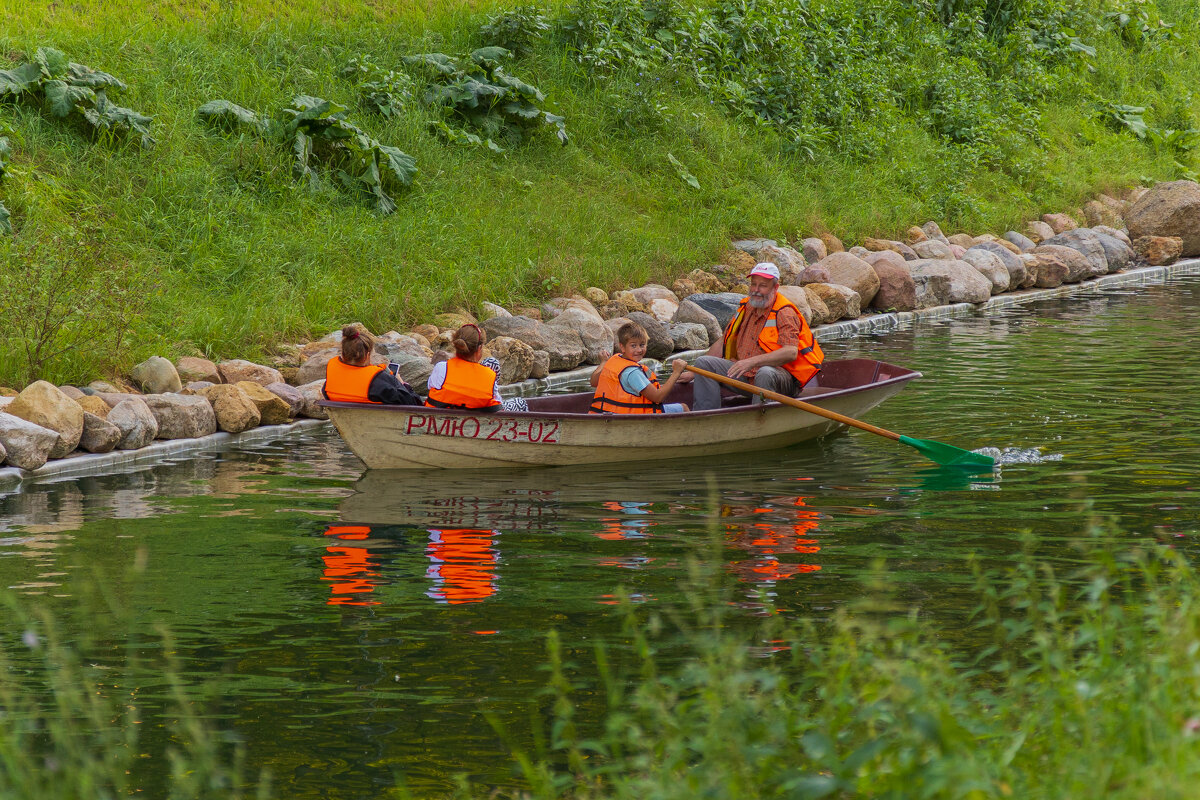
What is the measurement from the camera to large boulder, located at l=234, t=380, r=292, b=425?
11539 mm

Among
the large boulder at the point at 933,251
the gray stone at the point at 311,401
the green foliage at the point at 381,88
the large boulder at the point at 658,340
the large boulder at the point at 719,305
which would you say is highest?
the green foliage at the point at 381,88

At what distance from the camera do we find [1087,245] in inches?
898

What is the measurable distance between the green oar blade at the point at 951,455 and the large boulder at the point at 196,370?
616 cm

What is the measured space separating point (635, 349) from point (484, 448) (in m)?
1.37

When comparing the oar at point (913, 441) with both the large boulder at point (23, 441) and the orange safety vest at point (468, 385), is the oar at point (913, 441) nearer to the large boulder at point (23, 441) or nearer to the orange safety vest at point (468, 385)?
the orange safety vest at point (468, 385)

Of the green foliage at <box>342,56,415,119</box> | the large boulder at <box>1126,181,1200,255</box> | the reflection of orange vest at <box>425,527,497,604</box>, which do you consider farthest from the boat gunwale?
the large boulder at <box>1126,181,1200,255</box>

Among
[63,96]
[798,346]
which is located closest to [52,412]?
[798,346]

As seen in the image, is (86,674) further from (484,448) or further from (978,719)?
(484,448)

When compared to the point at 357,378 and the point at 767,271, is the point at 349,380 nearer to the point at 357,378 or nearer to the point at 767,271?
the point at 357,378

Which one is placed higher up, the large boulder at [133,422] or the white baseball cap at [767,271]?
the white baseball cap at [767,271]

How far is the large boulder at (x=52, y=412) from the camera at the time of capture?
9.91 m

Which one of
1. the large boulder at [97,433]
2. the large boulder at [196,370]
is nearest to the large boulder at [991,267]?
the large boulder at [196,370]

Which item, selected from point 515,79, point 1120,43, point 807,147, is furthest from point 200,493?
point 1120,43

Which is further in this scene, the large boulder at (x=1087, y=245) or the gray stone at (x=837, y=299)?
the large boulder at (x=1087, y=245)
